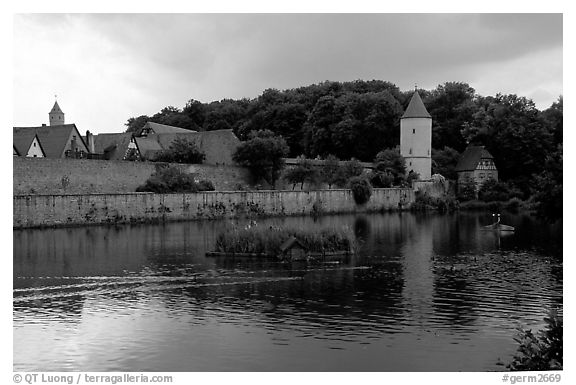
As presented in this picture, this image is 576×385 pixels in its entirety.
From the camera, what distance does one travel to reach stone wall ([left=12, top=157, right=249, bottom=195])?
4338cm

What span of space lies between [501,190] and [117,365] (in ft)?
185

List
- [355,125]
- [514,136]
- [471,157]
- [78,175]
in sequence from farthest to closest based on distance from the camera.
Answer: [355,125] < [471,157] < [514,136] < [78,175]

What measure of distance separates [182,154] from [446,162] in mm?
26880

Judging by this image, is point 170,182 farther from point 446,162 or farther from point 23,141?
point 446,162

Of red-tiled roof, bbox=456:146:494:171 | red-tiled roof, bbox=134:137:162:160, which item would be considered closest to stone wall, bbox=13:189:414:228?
red-tiled roof, bbox=456:146:494:171

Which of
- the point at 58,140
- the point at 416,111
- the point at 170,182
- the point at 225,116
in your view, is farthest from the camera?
the point at 225,116

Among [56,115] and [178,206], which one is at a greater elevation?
[56,115]

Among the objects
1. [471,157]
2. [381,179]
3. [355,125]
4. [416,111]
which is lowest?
[381,179]

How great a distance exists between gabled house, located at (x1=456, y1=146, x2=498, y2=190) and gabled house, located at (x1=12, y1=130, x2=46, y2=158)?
3798cm

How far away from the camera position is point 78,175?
46562 mm

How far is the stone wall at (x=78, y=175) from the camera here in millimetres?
43375

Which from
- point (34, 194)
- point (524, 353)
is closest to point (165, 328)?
point (524, 353)

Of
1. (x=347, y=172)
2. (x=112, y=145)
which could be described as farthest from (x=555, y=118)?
(x=112, y=145)

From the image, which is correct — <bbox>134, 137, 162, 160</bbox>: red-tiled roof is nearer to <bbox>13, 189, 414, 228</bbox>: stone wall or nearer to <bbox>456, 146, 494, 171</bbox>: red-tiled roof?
<bbox>13, 189, 414, 228</bbox>: stone wall
